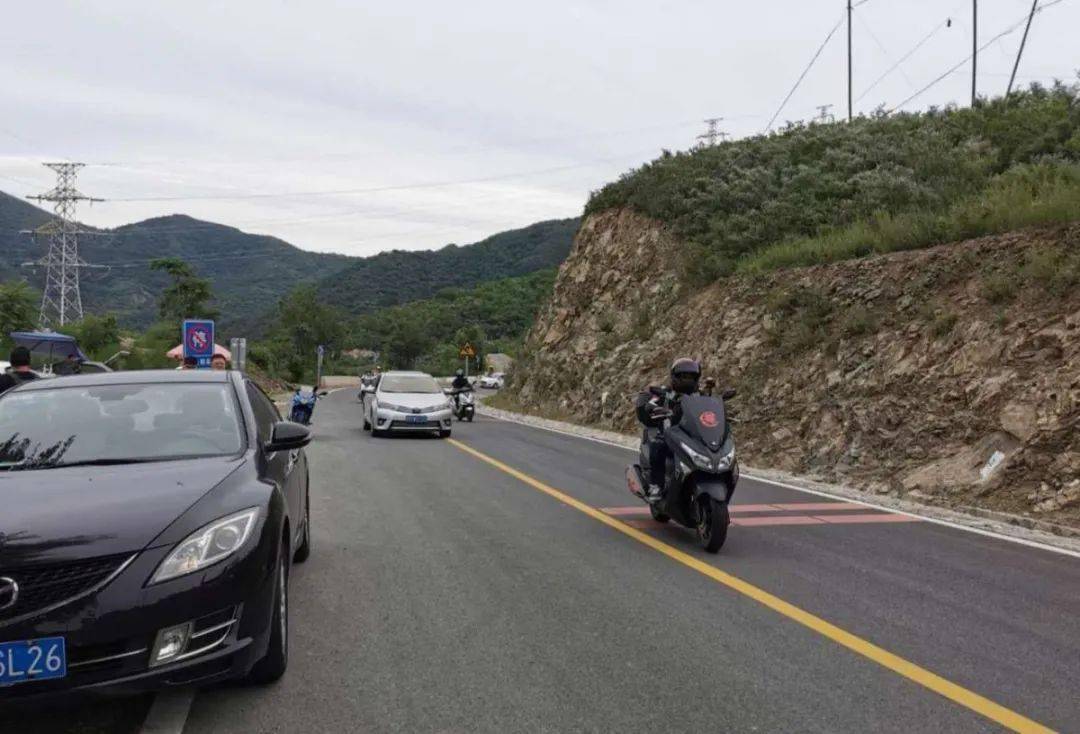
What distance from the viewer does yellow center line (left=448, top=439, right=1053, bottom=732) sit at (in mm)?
3826

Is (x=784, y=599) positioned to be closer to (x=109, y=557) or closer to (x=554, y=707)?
(x=554, y=707)

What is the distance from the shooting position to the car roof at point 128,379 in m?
5.41

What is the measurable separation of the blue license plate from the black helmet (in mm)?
5787

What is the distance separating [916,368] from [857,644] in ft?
32.1

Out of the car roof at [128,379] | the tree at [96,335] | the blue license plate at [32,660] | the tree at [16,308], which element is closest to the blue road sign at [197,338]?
the car roof at [128,379]

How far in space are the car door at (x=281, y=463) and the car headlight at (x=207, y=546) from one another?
2.61 ft

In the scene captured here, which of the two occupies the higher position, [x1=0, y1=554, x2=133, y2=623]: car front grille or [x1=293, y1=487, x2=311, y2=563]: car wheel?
[x1=0, y1=554, x2=133, y2=623]: car front grille

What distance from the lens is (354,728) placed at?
364 centimetres

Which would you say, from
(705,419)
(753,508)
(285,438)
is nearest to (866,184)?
(753,508)

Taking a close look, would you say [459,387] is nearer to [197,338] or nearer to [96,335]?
[197,338]

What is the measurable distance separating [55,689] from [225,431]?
1.99m

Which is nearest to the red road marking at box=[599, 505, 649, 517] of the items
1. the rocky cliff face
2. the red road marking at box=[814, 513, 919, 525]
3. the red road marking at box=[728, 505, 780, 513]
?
the red road marking at box=[728, 505, 780, 513]

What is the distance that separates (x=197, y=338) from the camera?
2053 centimetres

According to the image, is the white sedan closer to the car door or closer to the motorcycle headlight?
the car door
